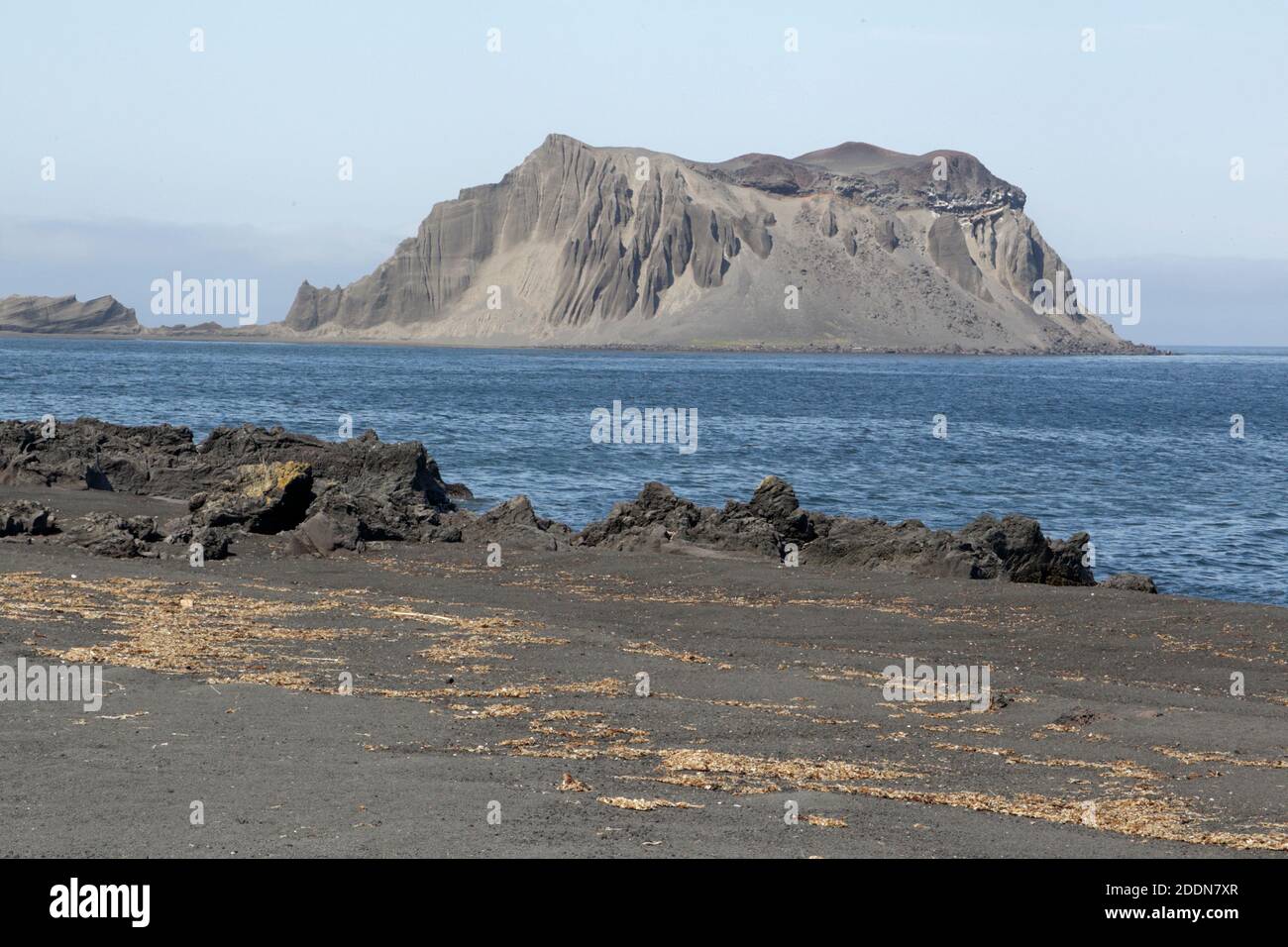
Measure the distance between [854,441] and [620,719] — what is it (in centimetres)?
4676

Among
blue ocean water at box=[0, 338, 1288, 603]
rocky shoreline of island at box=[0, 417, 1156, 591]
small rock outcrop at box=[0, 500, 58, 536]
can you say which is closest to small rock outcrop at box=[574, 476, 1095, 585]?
rocky shoreline of island at box=[0, 417, 1156, 591]

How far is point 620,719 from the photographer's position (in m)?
11.0

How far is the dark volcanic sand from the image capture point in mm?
7805

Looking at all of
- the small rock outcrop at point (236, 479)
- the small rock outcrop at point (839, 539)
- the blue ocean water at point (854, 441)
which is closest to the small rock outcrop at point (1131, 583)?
the small rock outcrop at point (839, 539)

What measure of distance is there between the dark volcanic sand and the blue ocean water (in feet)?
32.8

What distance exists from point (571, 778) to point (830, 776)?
178 centimetres

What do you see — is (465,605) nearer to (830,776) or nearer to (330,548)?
(330,548)

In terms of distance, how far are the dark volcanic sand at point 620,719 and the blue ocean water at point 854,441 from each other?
394 inches

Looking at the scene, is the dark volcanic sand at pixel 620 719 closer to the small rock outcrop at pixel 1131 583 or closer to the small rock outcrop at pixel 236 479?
the small rock outcrop at pixel 236 479

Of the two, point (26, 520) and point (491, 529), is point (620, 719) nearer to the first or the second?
point (491, 529)

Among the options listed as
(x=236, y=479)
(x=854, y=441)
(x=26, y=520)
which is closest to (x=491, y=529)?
(x=236, y=479)

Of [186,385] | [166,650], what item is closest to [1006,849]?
[166,650]

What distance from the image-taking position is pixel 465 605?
16.7m
